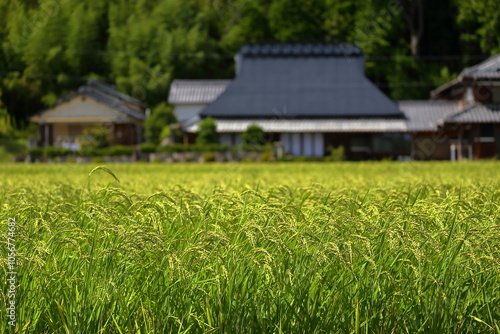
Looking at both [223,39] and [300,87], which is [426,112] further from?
[223,39]

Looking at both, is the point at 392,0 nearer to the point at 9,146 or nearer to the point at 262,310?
the point at 9,146

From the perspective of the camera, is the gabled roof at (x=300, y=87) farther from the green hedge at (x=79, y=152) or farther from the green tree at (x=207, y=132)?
the green hedge at (x=79, y=152)

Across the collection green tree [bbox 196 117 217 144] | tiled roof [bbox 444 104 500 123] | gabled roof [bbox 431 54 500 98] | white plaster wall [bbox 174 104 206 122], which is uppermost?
gabled roof [bbox 431 54 500 98]

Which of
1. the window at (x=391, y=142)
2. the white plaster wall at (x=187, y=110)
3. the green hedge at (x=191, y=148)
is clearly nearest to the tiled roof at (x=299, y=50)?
the white plaster wall at (x=187, y=110)

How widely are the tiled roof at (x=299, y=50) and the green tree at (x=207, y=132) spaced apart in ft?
30.5

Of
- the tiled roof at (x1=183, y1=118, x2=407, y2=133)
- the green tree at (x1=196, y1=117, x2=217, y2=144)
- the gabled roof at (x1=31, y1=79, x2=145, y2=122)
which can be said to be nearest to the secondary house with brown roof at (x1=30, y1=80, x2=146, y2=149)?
the gabled roof at (x1=31, y1=79, x2=145, y2=122)

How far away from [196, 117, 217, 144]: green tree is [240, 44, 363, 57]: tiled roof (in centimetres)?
929

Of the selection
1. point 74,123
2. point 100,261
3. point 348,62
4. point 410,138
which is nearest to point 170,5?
point 74,123

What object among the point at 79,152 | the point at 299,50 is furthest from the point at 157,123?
the point at 299,50

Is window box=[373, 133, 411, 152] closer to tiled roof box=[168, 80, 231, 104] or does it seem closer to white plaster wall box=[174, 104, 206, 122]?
tiled roof box=[168, 80, 231, 104]

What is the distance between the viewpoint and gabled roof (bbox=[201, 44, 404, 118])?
5003 cm

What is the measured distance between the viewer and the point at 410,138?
4803cm

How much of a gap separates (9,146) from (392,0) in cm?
3430

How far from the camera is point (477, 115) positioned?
3997 cm
